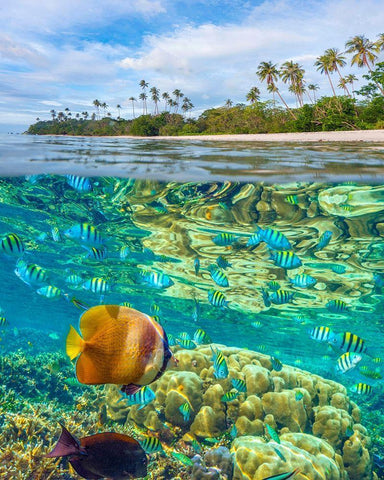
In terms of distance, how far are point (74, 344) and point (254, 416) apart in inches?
349

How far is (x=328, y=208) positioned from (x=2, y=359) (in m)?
13.0

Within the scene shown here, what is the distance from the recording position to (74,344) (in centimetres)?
172

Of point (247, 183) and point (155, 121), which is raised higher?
point (155, 121)

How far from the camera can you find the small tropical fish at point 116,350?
174 cm

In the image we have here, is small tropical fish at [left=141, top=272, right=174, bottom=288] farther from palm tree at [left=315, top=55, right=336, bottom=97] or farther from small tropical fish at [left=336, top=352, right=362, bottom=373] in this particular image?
palm tree at [left=315, top=55, right=336, bottom=97]

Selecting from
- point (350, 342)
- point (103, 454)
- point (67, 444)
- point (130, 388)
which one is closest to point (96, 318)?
point (130, 388)

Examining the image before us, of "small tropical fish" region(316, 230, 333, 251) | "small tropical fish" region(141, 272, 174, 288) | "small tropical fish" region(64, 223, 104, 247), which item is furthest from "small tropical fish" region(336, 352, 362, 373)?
"small tropical fish" region(316, 230, 333, 251)

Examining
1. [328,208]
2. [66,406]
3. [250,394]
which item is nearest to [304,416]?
[250,394]

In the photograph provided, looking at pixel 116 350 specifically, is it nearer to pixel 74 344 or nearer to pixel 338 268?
pixel 74 344

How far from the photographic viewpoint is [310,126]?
45688 mm

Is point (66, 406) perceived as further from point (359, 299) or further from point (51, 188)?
point (359, 299)

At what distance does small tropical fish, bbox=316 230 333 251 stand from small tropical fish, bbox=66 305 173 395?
1060 centimetres

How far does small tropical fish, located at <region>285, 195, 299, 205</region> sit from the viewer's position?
10141 mm

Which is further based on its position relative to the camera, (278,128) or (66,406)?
(278,128)
